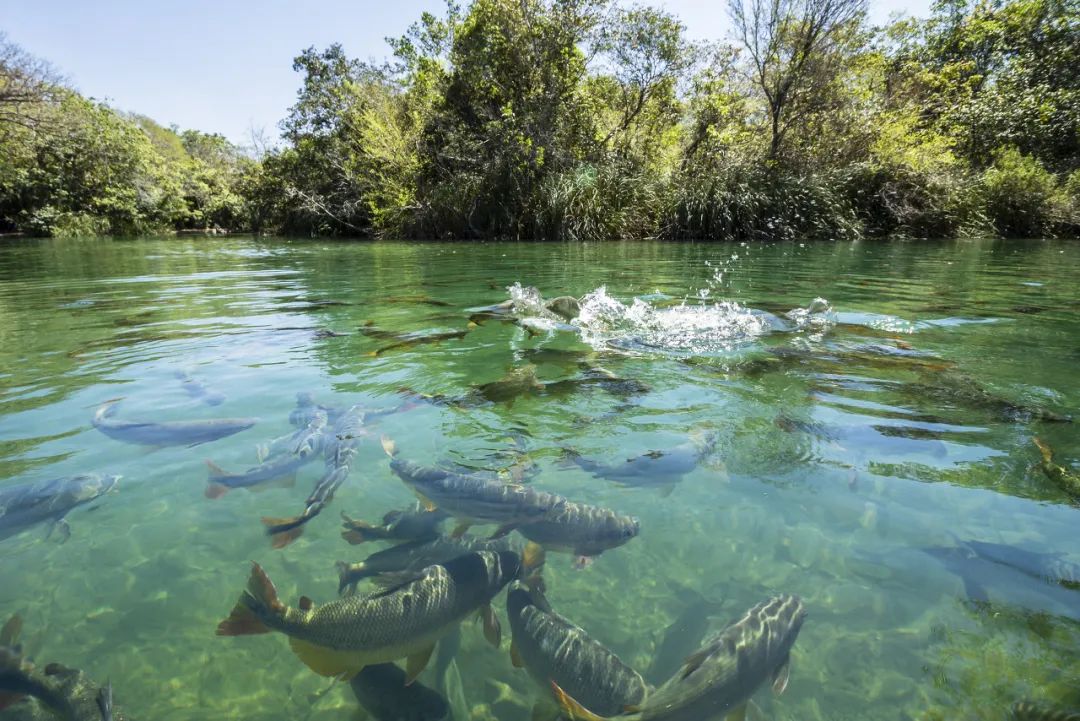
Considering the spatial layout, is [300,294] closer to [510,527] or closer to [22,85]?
[510,527]

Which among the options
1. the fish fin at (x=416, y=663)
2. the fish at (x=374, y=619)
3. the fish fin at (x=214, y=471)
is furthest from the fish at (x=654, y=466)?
the fish fin at (x=214, y=471)

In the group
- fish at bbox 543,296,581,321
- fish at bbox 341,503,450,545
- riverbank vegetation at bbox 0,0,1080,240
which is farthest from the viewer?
riverbank vegetation at bbox 0,0,1080,240

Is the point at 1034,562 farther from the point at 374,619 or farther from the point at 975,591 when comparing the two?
the point at 374,619

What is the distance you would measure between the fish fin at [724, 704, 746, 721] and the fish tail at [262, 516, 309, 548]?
186cm

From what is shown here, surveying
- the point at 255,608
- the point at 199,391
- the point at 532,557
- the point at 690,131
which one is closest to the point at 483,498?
the point at 532,557

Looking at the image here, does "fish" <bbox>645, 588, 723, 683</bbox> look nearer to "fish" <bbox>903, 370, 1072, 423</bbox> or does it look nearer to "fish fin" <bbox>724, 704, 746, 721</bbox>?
"fish fin" <bbox>724, 704, 746, 721</bbox>

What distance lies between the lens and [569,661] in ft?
5.76

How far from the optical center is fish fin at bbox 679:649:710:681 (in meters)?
1.72

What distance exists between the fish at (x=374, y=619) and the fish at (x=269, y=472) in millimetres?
1004

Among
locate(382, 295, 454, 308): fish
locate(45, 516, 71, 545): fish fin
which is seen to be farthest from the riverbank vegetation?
locate(45, 516, 71, 545): fish fin

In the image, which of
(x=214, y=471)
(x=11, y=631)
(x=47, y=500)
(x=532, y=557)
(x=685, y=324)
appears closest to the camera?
(x=11, y=631)

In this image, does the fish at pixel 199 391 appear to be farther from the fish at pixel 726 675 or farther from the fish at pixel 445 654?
the fish at pixel 726 675

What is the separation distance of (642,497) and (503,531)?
28.9 inches

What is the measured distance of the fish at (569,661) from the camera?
1662 millimetres
